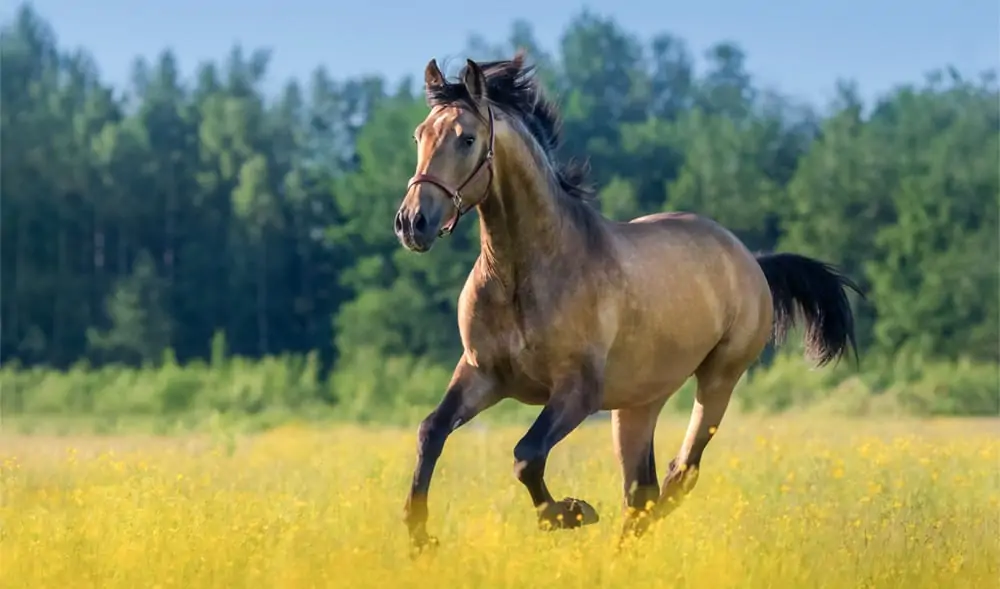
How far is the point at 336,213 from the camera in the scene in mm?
56969

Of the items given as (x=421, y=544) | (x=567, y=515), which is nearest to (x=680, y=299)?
(x=567, y=515)

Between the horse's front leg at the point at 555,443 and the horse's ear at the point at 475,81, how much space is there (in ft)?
4.73

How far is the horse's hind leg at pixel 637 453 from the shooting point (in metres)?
8.67

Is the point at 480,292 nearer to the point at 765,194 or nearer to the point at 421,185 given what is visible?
the point at 421,185

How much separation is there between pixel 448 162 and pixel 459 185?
12cm

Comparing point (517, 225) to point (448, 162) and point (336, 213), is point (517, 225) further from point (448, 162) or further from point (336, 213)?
point (336, 213)

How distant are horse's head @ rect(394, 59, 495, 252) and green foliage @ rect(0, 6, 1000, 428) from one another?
33.9 m

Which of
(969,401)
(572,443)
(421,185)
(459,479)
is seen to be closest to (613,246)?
(421,185)

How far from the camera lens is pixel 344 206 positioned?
53156 millimetres

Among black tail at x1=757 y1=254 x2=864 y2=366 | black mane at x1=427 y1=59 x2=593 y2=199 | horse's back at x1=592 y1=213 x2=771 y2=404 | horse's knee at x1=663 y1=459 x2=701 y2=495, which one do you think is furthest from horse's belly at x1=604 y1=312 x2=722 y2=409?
black tail at x1=757 y1=254 x2=864 y2=366

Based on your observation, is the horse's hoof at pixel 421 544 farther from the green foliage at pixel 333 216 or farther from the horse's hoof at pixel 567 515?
the green foliage at pixel 333 216

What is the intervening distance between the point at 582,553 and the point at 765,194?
152ft

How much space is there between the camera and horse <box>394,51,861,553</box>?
7070 millimetres

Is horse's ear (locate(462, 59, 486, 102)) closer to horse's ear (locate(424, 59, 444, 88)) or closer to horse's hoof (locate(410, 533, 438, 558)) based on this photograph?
horse's ear (locate(424, 59, 444, 88))
